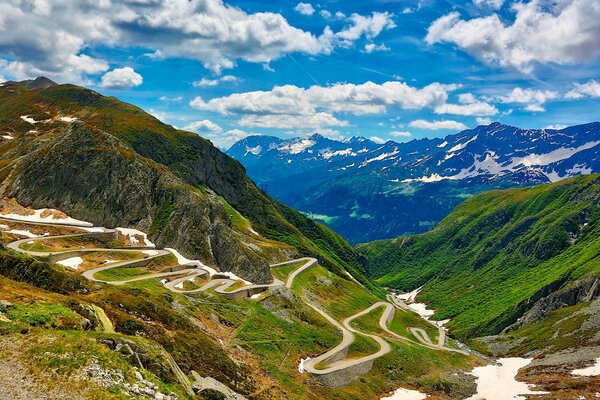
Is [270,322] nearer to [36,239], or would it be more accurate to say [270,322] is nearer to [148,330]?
[148,330]

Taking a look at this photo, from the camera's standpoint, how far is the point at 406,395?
92500 millimetres

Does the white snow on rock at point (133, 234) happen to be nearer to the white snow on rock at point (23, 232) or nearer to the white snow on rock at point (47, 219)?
the white snow on rock at point (47, 219)

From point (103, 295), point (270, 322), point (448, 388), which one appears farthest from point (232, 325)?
point (448, 388)

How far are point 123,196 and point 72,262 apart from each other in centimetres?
4884

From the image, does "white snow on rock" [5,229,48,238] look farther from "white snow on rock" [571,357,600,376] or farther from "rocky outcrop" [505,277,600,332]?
"rocky outcrop" [505,277,600,332]

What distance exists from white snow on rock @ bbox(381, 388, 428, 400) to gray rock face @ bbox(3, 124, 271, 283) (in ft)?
163

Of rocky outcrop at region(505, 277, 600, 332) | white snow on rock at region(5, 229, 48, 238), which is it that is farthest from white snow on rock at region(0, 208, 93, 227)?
rocky outcrop at region(505, 277, 600, 332)

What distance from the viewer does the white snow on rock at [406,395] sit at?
90144 millimetres

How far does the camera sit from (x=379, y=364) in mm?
101000

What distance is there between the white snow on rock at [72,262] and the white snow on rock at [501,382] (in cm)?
8607

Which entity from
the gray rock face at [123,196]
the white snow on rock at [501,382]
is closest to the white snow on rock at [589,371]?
the white snow on rock at [501,382]

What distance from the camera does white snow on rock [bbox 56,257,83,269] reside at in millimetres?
98800

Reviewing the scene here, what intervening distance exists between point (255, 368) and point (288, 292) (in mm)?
48940

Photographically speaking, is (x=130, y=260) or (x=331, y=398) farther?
(x=130, y=260)
